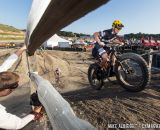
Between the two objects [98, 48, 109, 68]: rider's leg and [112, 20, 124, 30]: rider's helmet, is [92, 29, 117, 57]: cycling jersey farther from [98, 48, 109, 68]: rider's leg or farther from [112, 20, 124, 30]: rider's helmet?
[112, 20, 124, 30]: rider's helmet

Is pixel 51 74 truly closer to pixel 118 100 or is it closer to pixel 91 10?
pixel 118 100

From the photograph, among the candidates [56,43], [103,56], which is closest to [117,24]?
[103,56]

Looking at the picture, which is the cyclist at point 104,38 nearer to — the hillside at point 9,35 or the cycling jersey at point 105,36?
the cycling jersey at point 105,36

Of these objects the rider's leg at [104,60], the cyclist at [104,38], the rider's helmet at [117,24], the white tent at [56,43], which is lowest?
the white tent at [56,43]


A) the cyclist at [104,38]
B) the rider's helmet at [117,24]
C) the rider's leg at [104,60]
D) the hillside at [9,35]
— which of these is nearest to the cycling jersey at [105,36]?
the cyclist at [104,38]

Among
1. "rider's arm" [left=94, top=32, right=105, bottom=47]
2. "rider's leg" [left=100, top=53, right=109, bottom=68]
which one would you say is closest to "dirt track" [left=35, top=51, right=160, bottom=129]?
"rider's leg" [left=100, top=53, right=109, bottom=68]

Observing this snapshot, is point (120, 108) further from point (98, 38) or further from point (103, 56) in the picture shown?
point (98, 38)

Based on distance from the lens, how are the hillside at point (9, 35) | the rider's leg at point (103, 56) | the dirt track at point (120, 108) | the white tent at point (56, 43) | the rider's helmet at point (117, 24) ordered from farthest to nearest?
the hillside at point (9, 35)
the white tent at point (56, 43)
the rider's leg at point (103, 56)
the dirt track at point (120, 108)
the rider's helmet at point (117, 24)

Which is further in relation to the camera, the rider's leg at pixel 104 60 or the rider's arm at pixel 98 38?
the rider's leg at pixel 104 60

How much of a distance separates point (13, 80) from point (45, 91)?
0.39 meters

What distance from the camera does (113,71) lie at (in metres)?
7.77

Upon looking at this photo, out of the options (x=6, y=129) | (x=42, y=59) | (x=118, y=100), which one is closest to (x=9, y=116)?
(x=6, y=129)

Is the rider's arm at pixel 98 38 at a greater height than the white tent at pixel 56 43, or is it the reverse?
the rider's arm at pixel 98 38

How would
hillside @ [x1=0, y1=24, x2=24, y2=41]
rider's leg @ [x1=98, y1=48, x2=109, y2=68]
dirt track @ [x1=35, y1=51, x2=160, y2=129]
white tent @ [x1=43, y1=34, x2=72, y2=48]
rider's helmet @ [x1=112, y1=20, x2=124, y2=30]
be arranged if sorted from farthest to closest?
hillside @ [x1=0, y1=24, x2=24, y2=41]
white tent @ [x1=43, y1=34, x2=72, y2=48]
rider's leg @ [x1=98, y1=48, x2=109, y2=68]
dirt track @ [x1=35, y1=51, x2=160, y2=129]
rider's helmet @ [x1=112, y1=20, x2=124, y2=30]
